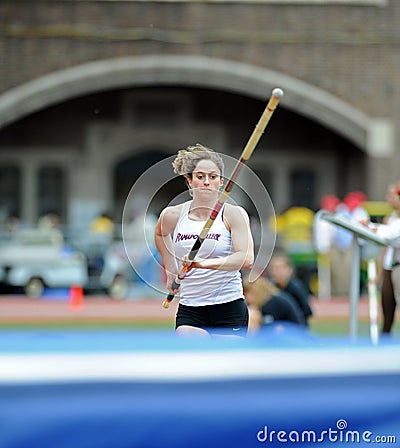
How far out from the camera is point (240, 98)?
23.7 metres

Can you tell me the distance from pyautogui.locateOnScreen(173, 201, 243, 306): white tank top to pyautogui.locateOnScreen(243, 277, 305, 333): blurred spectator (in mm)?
3747

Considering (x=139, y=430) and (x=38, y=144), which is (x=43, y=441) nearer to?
(x=139, y=430)

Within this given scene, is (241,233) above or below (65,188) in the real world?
below

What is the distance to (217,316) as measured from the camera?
4953mm

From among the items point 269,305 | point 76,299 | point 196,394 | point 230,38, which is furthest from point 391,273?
point 230,38

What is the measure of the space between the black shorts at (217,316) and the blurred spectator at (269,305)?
12.2 ft

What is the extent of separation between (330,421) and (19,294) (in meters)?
16.5

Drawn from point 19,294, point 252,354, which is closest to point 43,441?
point 252,354

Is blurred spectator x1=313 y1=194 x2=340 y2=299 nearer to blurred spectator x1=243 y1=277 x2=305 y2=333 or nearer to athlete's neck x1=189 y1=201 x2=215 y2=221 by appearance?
blurred spectator x1=243 y1=277 x2=305 y2=333

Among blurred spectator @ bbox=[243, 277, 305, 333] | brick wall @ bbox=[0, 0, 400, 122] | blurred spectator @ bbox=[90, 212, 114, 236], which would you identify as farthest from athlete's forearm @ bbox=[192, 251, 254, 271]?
brick wall @ bbox=[0, 0, 400, 122]

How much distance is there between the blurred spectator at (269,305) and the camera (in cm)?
880

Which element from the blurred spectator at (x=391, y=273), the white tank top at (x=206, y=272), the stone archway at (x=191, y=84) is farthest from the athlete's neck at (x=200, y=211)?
the stone archway at (x=191, y=84)

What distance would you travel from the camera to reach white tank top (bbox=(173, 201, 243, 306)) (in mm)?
4711

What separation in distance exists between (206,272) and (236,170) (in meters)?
0.63
